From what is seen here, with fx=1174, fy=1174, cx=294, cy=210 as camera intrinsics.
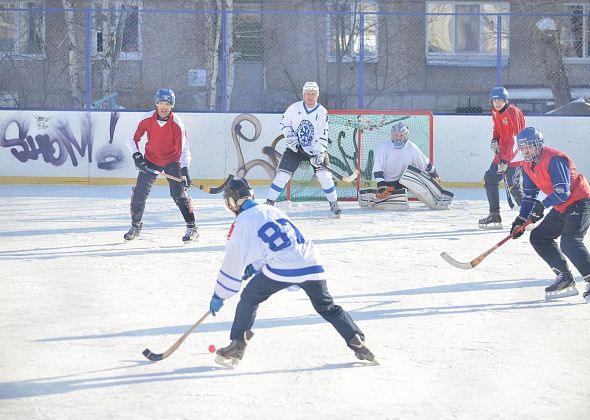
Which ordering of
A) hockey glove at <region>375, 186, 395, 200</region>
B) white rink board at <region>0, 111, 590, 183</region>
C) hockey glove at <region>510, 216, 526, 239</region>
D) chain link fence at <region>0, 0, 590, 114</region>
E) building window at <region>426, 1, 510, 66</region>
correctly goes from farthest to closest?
building window at <region>426, 1, 510, 66</region>
chain link fence at <region>0, 0, 590, 114</region>
white rink board at <region>0, 111, 590, 183</region>
hockey glove at <region>375, 186, 395, 200</region>
hockey glove at <region>510, 216, 526, 239</region>

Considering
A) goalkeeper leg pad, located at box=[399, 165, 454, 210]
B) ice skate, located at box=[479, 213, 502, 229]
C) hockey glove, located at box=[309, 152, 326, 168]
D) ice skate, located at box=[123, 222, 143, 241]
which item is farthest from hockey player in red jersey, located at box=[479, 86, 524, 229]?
ice skate, located at box=[123, 222, 143, 241]

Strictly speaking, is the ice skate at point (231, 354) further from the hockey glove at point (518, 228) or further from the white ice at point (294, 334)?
the hockey glove at point (518, 228)

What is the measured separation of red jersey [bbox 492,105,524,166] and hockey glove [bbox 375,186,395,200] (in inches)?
64.4

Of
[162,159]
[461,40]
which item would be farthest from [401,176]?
[461,40]

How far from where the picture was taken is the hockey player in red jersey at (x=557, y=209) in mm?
7516

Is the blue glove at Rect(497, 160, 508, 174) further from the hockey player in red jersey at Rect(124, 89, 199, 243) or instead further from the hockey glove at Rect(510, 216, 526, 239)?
the hockey glove at Rect(510, 216, 526, 239)

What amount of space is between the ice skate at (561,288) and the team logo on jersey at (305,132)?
4.41 metres

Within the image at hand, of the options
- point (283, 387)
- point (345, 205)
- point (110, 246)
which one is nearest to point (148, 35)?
point (345, 205)

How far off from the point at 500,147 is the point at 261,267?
6.11m

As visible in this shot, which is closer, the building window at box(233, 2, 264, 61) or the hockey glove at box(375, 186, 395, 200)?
the hockey glove at box(375, 186, 395, 200)

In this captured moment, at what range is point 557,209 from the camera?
7703 millimetres

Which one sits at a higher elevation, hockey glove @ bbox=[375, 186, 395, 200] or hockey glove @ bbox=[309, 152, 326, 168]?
hockey glove @ bbox=[309, 152, 326, 168]

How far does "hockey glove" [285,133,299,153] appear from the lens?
38.4 ft

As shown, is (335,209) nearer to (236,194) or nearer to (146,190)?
(146,190)
